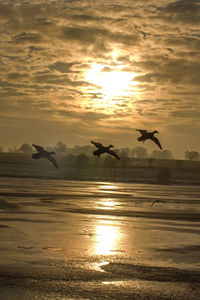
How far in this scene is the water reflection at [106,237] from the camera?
17.4 meters

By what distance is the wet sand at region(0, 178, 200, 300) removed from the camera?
476 inches

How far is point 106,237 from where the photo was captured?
19828 millimetres

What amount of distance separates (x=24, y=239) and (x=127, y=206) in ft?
52.6

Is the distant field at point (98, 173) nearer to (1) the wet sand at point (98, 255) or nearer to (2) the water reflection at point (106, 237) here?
(1) the wet sand at point (98, 255)

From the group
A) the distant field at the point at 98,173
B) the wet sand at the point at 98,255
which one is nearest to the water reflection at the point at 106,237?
the wet sand at the point at 98,255

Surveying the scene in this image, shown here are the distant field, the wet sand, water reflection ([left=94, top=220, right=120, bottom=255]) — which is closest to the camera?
the wet sand

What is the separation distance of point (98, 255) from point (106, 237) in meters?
3.57

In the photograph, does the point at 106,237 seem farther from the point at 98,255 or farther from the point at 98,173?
the point at 98,173

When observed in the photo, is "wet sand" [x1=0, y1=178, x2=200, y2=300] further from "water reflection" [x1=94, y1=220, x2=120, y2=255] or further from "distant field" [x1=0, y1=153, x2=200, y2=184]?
"distant field" [x1=0, y1=153, x2=200, y2=184]

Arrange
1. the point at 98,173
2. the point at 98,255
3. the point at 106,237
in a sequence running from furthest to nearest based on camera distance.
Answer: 1. the point at 98,173
2. the point at 106,237
3. the point at 98,255

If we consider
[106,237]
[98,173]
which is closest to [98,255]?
[106,237]

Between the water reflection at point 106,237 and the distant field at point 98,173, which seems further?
the distant field at point 98,173

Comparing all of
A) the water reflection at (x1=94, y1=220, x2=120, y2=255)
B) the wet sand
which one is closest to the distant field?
the wet sand

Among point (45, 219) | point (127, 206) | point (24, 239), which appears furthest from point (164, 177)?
point (24, 239)
